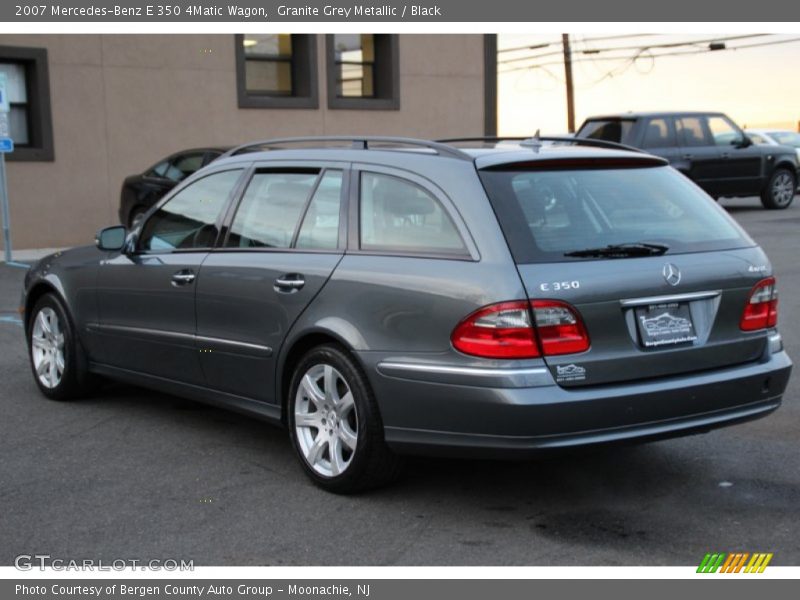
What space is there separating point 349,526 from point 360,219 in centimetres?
147

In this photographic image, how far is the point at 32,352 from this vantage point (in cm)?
770

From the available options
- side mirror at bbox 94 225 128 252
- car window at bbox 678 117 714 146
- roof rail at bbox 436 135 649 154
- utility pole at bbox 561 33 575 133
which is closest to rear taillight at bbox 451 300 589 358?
roof rail at bbox 436 135 649 154

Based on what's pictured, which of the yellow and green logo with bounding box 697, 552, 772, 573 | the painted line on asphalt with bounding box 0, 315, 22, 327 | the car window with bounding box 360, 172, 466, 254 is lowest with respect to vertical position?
the painted line on asphalt with bounding box 0, 315, 22, 327

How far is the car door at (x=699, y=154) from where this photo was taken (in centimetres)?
2045

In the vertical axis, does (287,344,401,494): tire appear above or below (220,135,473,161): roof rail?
below

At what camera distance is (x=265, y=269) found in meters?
5.73

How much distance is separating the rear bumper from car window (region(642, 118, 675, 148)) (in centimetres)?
1535

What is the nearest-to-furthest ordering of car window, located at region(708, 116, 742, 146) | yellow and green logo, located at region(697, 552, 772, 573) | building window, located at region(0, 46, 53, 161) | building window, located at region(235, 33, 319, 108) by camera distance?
1. yellow and green logo, located at region(697, 552, 772, 573)
2. building window, located at region(0, 46, 53, 161)
3. car window, located at region(708, 116, 742, 146)
4. building window, located at region(235, 33, 319, 108)

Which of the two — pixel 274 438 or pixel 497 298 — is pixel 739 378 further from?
pixel 274 438

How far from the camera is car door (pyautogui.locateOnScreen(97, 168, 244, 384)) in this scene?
6293 millimetres

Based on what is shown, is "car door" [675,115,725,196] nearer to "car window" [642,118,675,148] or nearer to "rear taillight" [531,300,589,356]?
"car window" [642,118,675,148]

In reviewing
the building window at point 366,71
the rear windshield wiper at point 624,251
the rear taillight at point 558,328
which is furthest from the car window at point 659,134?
the rear taillight at point 558,328

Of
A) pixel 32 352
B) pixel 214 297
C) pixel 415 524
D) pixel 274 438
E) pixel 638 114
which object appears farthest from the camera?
pixel 638 114

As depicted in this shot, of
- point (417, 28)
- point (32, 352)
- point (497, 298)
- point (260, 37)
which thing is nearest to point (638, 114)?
point (417, 28)
